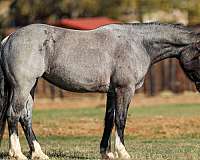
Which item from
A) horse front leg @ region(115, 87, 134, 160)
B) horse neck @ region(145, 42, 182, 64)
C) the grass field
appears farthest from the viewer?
the grass field

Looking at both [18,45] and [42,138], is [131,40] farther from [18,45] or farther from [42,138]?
[42,138]

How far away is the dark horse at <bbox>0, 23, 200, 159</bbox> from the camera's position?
43.4ft

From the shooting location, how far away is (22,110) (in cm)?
1327

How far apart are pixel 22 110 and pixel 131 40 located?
7.87 feet

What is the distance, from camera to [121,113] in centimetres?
1349

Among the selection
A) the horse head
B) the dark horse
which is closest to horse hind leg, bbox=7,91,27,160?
the dark horse

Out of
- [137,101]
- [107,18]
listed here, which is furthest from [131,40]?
[107,18]

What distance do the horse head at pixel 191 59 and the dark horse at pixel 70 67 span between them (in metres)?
0.72

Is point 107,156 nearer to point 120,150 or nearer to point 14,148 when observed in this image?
point 120,150

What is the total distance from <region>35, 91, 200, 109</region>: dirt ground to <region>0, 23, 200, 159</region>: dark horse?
22.0m

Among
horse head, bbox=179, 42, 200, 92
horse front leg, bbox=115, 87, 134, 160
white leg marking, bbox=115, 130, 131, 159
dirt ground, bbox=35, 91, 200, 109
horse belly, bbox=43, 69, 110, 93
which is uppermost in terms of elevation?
horse head, bbox=179, 42, 200, 92

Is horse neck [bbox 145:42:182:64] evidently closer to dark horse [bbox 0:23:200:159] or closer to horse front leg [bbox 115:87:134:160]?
dark horse [bbox 0:23:200:159]

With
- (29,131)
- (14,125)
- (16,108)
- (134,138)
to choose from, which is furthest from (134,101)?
(16,108)

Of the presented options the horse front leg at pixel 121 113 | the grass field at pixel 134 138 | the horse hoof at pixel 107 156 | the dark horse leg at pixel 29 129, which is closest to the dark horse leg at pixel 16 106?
the dark horse leg at pixel 29 129
